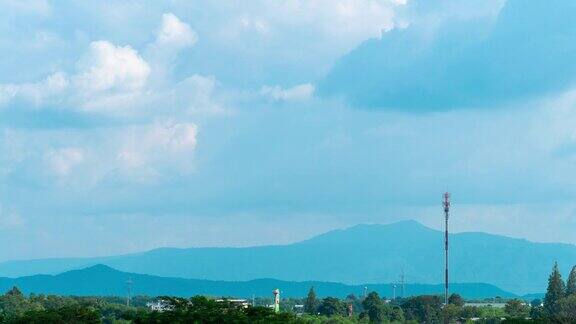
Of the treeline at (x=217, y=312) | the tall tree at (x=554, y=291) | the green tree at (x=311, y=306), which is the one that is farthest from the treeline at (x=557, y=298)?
the green tree at (x=311, y=306)

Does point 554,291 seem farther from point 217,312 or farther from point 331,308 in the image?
point 217,312

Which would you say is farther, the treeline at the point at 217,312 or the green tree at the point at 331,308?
the green tree at the point at 331,308

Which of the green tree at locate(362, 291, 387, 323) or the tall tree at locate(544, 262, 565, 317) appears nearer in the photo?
the tall tree at locate(544, 262, 565, 317)

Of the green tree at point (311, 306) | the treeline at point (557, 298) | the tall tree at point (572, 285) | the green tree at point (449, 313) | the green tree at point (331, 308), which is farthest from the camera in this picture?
the green tree at point (311, 306)

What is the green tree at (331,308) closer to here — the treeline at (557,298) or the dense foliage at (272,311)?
the dense foliage at (272,311)

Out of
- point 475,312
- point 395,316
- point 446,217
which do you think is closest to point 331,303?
point 395,316

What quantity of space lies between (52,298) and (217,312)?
74260 millimetres

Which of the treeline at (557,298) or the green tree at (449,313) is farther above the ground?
the treeline at (557,298)

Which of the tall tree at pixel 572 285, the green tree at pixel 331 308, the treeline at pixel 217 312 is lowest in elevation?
the treeline at pixel 217 312

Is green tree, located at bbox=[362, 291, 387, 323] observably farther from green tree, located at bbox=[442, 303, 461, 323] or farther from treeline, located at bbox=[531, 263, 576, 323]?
treeline, located at bbox=[531, 263, 576, 323]

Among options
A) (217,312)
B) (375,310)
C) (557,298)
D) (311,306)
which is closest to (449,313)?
(557,298)

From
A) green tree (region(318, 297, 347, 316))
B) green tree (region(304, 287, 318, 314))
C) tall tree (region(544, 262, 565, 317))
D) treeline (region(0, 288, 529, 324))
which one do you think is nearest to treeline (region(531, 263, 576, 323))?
tall tree (region(544, 262, 565, 317))

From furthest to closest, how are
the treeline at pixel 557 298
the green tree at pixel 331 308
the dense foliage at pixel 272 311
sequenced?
the green tree at pixel 331 308, the treeline at pixel 557 298, the dense foliage at pixel 272 311

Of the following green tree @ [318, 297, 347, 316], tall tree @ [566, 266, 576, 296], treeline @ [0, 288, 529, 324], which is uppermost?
tall tree @ [566, 266, 576, 296]
